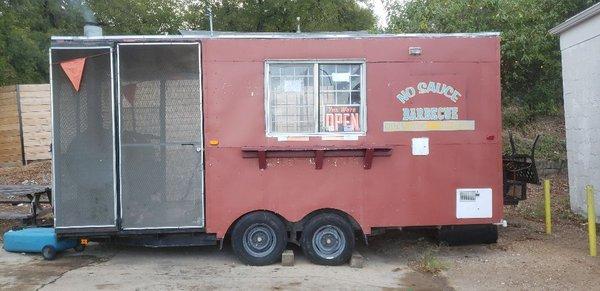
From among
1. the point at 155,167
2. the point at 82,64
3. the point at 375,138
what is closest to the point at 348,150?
the point at 375,138

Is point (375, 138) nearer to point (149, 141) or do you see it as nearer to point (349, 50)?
point (349, 50)

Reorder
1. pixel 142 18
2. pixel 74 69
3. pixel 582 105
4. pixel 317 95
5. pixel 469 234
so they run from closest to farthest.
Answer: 1. pixel 74 69
2. pixel 317 95
3. pixel 469 234
4. pixel 582 105
5. pixel 142 18

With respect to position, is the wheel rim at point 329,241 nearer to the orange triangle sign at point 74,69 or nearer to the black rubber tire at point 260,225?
the black rubber tire at point 260,225

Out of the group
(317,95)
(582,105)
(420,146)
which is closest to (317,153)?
(317,95)

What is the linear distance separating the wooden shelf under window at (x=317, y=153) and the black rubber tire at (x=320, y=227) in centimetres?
63

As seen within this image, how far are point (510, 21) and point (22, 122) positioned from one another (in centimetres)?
1173

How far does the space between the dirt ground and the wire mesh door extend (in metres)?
0.69

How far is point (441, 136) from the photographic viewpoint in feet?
22.6

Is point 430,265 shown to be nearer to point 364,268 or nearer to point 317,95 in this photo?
point 364,268

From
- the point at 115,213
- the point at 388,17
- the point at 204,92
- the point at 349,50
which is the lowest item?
the point at 115,213

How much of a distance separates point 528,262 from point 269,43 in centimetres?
410

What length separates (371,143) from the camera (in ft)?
22.3

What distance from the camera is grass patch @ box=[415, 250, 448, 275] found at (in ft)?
22.0

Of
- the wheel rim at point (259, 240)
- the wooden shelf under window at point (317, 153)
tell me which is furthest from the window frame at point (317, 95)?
the wheel rim at point (259, 240)
